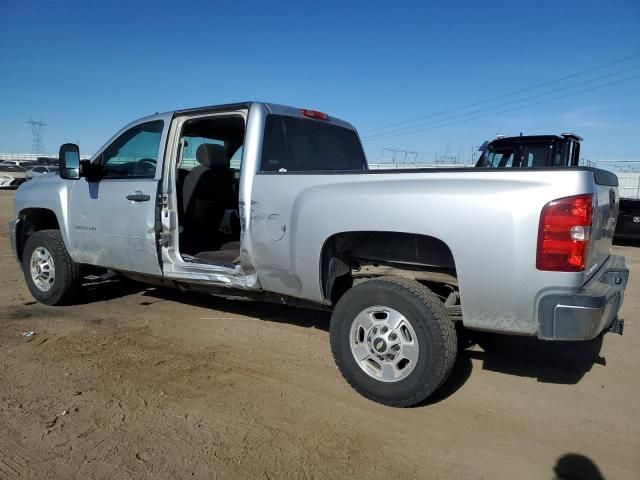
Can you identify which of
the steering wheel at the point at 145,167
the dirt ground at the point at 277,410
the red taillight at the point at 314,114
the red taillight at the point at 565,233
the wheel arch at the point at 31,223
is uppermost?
the red taillight at the point at 314,114

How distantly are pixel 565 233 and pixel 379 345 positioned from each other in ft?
4.39

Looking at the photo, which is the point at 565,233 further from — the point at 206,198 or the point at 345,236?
the point at 206,198

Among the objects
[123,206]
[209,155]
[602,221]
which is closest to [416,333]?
[602,221]

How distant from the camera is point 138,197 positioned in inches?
185

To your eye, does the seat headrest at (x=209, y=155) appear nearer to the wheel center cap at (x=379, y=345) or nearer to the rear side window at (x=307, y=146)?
the rear side window at (x=307, y=146)

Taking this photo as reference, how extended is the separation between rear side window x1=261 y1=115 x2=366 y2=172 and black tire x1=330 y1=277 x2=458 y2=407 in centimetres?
133

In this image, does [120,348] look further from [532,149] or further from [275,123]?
[532,149]

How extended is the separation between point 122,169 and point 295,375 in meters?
2.83

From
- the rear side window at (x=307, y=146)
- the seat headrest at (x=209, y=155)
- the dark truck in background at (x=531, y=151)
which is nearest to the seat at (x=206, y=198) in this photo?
the seat headrest at (x=209, y=155)

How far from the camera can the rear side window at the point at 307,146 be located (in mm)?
4250

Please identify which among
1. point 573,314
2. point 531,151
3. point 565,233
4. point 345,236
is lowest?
point 573,314

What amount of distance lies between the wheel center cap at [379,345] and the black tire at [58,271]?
380cm

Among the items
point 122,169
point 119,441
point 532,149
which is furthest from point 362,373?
point 532,149

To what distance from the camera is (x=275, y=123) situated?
170 inches
